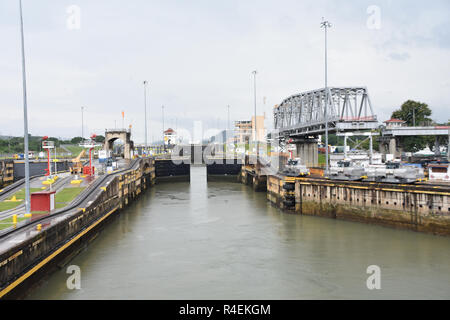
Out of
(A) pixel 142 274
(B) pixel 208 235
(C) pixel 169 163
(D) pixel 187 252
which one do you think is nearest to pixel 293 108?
(C) pixel 169 163

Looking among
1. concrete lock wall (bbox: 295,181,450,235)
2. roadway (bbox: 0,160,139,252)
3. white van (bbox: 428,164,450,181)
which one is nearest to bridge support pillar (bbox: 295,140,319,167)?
concrete lock wall (bbox: 295,181,450,235)

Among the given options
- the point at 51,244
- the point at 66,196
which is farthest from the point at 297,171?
the point at 51,244

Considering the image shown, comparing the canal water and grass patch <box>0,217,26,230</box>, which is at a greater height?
grass patch <box>0,217,26,230</box>

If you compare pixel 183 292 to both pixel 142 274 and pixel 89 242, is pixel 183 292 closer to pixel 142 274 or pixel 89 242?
pixel 142 274

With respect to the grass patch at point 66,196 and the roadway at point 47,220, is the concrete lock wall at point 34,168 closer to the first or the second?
the grass patch at point 66,196

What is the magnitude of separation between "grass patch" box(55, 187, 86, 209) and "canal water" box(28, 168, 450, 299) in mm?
4493

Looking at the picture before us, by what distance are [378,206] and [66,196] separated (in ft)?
102

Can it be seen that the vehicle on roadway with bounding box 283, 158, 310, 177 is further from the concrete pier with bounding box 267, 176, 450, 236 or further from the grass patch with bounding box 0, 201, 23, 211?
the grass patch with bounding box 0, 201, 23, 211

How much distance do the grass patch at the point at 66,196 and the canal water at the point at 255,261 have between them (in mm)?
4493

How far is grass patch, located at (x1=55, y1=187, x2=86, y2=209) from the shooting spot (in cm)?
2917

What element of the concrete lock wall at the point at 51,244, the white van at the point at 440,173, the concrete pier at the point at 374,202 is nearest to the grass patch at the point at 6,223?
the concrete lock wall at the point at 51,244

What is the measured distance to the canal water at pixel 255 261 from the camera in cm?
1933

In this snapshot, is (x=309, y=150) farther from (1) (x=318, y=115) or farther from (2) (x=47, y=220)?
(2) (x=47, y=220)

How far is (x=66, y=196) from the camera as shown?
→ 3225 cm
